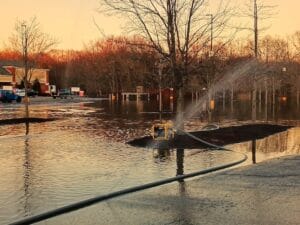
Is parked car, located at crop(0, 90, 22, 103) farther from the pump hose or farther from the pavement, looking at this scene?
the pavement

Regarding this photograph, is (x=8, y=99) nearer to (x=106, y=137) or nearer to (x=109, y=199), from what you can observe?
(x=106, y=137)

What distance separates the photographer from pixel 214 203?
8.19 meters

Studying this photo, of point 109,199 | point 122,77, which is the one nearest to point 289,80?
point 122,77

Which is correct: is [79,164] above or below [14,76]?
below

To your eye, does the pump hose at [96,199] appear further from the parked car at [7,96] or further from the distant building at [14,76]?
the distant building at [14,76]

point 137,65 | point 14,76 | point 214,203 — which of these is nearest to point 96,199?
point 214,203

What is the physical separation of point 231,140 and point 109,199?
32.1 ft

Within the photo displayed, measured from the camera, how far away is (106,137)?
18.9 m

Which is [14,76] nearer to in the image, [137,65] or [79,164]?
[137,65]

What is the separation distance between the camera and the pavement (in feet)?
23.7

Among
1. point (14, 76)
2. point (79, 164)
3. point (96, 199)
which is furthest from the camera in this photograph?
point (14, 76)

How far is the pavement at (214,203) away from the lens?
7.22m

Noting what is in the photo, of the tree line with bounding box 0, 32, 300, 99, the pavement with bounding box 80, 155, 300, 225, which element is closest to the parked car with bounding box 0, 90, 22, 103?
the tree line with bounding box 0, 32, 300, 99

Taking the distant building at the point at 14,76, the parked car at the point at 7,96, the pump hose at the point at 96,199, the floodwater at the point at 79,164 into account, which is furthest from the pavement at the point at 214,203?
the distant building at the point at 14,76
